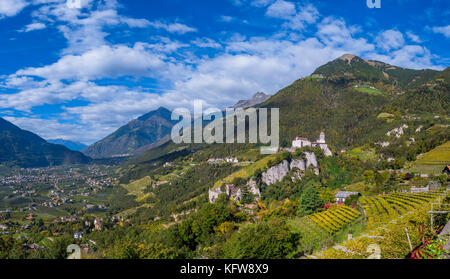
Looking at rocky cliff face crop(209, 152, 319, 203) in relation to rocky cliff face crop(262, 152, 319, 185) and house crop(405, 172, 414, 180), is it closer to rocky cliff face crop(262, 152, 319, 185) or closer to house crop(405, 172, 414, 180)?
rocky cliff face crop(262, 152, 319, 185)

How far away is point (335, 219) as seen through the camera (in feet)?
82.4

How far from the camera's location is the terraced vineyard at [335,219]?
77.5 ft

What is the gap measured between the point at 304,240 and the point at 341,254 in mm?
11654

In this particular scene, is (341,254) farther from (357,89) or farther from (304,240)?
(357,89)

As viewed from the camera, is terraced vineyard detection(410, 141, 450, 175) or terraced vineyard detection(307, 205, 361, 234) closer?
terraced vineyard detection(307, 205, 361, 234)

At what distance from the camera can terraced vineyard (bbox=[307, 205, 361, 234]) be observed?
23.6 m

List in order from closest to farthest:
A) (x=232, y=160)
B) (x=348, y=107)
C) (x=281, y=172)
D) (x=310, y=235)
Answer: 1. (x=310, y=235)
2. (x=281, y=172)
3. (x=232, y=160)
4. (x=348, y=107)

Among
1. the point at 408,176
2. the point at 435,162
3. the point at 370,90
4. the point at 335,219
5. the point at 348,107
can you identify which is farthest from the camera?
the point at 370,90

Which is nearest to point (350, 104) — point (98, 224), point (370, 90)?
point (370, 90)

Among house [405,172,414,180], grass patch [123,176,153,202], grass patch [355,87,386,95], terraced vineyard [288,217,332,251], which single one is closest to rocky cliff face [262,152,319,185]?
house [405,172,414,180]

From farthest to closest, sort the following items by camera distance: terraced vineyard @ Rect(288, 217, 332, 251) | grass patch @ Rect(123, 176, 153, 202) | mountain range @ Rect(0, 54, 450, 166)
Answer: grass patch @ Rect(123, 176, 153, 202) → mountain range @ Rect(0, 54, 450, 166) → terraced vineyard @ Rect(288, 217, 332, 251)

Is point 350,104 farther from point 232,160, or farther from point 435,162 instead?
point 435,162

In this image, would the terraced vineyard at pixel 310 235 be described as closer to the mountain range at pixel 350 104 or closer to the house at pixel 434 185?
the house at pixel 434 185
